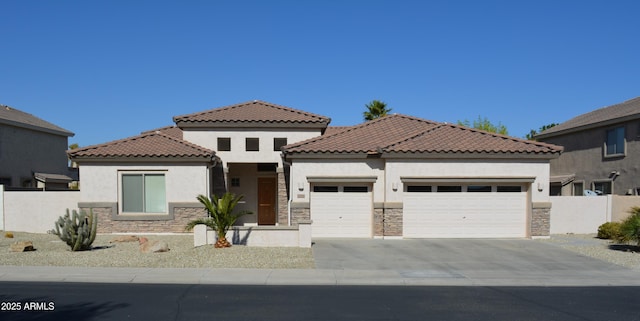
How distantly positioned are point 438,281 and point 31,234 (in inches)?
694

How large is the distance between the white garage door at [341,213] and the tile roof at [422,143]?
1852mm

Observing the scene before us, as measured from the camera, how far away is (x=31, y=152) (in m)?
28.7

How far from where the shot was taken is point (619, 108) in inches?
1049

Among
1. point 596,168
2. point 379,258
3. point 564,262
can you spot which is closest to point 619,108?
point 596,168

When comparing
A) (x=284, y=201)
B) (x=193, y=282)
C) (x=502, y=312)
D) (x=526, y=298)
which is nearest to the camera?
(x=502, y=312)

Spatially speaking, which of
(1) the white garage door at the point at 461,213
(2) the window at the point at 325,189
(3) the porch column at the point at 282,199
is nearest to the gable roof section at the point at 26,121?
(3) the porch column at the point at 282,199

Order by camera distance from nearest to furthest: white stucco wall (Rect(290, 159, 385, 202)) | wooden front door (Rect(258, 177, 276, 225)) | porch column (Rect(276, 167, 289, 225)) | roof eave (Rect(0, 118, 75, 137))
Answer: white stucco wall (Rect(290, 159, 385, 202)) < porch column (Rect(276, 167, 289, 225)) < wooden front door (Rect(258, 177, 276, 225)) < roof eave (Rect(0, 118, 75, 137))

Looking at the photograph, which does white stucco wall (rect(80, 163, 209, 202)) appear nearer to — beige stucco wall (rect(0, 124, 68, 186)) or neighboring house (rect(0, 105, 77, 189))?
neighboring house (rect(0, 105, 77, 189))

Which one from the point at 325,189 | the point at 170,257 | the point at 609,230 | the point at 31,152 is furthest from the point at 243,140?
the point at 609,230

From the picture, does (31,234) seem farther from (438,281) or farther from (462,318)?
(462,318)

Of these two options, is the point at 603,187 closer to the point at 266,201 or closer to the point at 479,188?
the point at 479,188

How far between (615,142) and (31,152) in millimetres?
35563

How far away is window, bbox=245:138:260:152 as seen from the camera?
22.3 metres

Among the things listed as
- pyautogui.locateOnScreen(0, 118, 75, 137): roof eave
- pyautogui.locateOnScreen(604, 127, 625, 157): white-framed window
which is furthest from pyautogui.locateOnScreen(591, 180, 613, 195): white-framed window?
pyautogui.locateOnScreen(0, 118, 75, 137): roof eave
